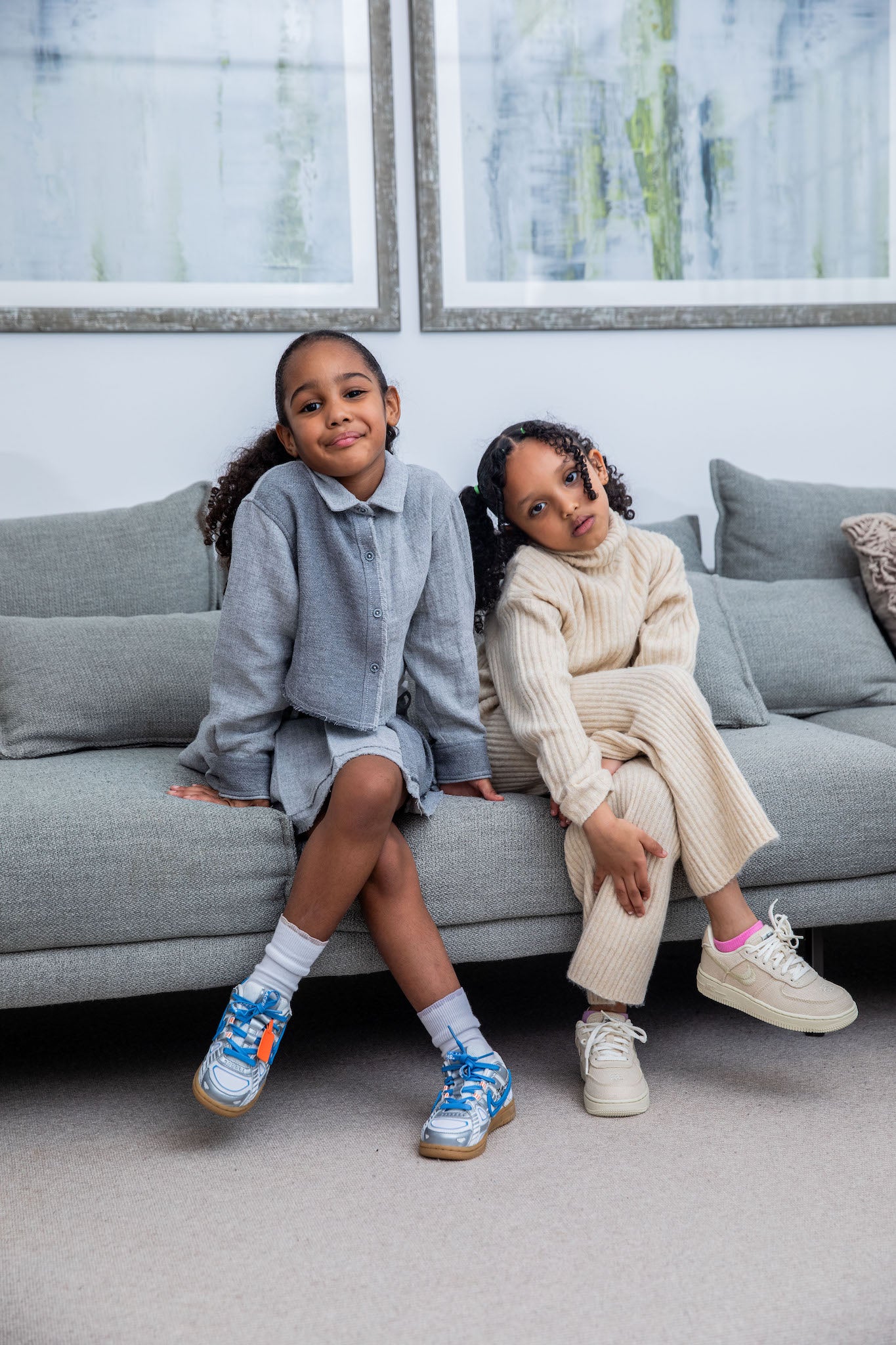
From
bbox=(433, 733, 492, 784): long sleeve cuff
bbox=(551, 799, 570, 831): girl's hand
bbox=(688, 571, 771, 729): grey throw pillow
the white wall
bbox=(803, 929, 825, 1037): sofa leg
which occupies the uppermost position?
the white wall

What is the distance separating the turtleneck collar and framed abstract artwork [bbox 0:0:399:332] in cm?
88

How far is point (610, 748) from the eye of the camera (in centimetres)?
156

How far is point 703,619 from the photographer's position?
200 centimetres

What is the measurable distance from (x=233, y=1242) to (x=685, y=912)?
0.71m

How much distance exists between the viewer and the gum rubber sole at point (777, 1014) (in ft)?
4.75

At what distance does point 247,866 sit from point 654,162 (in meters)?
1.78

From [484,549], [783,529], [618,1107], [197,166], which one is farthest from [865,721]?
[197,166]

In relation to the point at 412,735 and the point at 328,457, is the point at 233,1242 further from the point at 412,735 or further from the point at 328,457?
the point at 328,457

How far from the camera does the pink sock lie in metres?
1.48

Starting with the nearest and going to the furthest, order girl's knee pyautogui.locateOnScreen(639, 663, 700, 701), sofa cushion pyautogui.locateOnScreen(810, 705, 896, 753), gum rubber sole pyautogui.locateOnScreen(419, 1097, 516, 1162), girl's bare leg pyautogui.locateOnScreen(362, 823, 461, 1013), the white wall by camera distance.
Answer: gum rubber sole pyautogui.locateOnScreen(419, 1097, 516, 1162) → girl's bare leg pyautogui.locateOnScreen(362, 823, 461, 1013) → girl's knee pyautogui.locateOnScreen(639, 663, 700, 701) → sofa cushion pyautogui.locateOnScreen(810, 705, 896, 753) → the white wall

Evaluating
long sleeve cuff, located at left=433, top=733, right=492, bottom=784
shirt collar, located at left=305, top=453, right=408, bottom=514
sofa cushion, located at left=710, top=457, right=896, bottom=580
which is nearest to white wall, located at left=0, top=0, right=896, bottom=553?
sofa cushion, located at left=710, top=457, right=896, bottom=580

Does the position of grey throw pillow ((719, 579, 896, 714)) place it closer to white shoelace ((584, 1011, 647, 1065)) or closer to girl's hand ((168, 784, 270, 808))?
white shoelace ((584, 1011, 647, 1065))

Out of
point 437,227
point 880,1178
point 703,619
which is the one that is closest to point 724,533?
point 703,619

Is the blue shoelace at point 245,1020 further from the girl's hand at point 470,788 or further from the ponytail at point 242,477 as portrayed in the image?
the ponytail at point 242,477
